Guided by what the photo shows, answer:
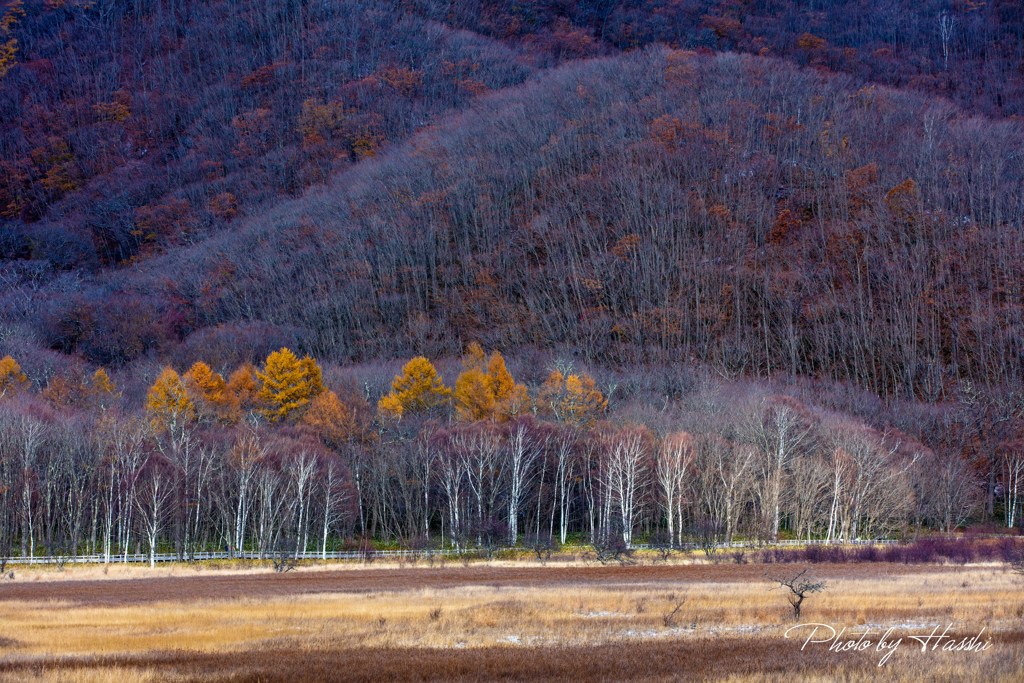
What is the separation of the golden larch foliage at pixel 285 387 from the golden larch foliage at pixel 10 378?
23207mm

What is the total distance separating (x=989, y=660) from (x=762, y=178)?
158 meters

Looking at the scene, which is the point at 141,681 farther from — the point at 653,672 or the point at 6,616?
the point at 6,616

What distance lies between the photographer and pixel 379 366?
444ft

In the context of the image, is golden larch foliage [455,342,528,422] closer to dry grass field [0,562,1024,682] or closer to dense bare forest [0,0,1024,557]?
dense bare forest [0,0,1024,557]

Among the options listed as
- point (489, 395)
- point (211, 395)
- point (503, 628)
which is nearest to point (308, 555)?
point (489, 395)

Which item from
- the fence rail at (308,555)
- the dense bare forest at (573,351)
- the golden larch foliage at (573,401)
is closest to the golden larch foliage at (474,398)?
the dense bare forest at (573,351)

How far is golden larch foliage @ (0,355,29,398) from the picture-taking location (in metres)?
104

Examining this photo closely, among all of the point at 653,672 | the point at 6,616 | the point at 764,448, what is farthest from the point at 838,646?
the point at 764,448

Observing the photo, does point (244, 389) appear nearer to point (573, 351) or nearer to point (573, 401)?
point (573, 401)

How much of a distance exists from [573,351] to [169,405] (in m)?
63.3

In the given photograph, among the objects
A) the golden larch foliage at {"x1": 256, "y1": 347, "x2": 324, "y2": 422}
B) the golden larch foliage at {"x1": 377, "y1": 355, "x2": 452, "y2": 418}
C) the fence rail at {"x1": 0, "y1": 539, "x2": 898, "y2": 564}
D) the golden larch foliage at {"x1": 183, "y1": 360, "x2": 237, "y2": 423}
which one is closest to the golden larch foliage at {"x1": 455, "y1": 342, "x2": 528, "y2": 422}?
the golden larch foliage at {"x1": 377, "y1": 355, "x2": 452, "y2": 418}

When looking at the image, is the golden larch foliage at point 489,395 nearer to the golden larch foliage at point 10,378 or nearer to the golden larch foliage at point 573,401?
the golden larch foliage at point 573,401

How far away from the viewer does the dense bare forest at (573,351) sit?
7725 cm

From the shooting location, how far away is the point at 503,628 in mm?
32594
